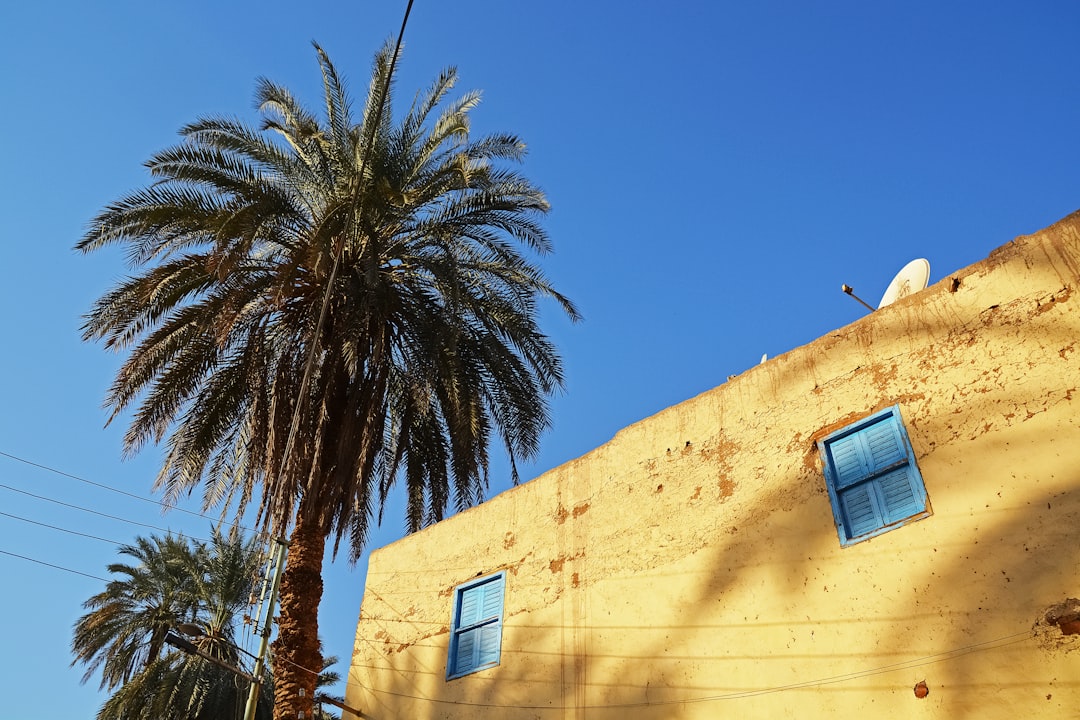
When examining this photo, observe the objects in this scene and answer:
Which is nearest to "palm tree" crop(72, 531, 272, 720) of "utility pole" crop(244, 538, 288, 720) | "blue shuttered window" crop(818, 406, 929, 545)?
"utility pole" crop(244, 538, 288, 720)

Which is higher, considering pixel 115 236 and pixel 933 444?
pixel 115 236

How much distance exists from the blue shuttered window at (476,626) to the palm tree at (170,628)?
1207 centimetres

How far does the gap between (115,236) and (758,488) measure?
9608 millimetres

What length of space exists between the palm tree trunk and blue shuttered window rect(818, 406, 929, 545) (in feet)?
22.5

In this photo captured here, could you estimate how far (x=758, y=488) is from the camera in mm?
8703

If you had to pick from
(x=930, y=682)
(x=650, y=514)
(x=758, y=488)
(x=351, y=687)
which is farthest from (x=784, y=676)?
(x=351, y=687)

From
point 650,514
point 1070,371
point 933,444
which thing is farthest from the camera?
point 650,514

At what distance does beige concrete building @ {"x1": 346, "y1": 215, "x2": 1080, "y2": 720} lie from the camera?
6.76 m

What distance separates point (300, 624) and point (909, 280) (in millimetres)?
8385

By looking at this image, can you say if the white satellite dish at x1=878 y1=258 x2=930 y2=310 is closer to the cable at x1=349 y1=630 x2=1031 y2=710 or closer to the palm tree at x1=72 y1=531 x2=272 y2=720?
the cable at x1=349 y1=630 x2=1031 y2=710

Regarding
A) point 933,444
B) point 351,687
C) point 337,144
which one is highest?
point 337,144

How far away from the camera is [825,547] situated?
25.9ft

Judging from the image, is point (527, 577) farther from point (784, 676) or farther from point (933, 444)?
point (933, 444)

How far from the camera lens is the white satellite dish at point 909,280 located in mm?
10023
